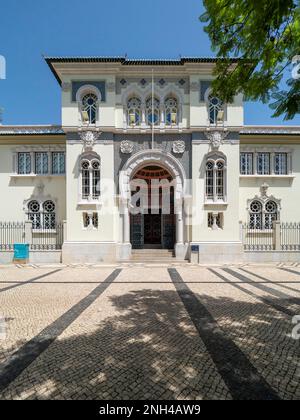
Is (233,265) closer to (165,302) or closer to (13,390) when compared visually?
(165,302)

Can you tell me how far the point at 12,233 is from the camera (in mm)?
15680

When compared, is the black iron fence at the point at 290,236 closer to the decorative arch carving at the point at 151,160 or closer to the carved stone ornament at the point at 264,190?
the carved stone ornament at the point at 264,190

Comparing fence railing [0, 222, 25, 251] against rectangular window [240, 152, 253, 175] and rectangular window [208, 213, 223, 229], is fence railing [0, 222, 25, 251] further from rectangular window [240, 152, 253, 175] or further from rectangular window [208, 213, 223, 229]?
rectangular window [240, 152, 253, 175]

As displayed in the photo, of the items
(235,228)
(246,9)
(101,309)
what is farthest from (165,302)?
(235,228)

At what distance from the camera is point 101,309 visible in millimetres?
5930

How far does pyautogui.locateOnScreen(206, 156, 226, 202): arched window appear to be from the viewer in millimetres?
14734

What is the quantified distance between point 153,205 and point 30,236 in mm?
9360

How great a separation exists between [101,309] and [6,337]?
222 cm

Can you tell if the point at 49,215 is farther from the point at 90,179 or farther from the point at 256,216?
the point at 256,216

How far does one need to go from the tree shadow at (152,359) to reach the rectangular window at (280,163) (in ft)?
47.0

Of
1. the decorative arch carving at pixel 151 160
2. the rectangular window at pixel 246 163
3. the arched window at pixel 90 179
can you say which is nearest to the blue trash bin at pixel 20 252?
the arched window at pixel 90 179

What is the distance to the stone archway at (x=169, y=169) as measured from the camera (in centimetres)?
1470

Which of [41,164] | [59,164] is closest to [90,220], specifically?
[59,164]
